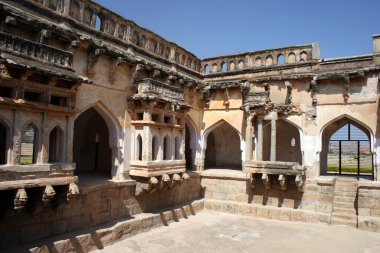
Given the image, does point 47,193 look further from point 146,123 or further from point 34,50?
point 146,123

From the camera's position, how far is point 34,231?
6.29 meters

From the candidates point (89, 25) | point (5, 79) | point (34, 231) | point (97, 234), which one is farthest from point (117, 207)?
point (89, 25)

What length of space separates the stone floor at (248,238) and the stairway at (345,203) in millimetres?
320

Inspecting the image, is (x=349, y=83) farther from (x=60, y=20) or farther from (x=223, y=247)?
(x=60, y=20)

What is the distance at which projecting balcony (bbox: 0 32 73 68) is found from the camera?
551cm

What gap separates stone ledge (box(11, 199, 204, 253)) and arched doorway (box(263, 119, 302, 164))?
5648 mm

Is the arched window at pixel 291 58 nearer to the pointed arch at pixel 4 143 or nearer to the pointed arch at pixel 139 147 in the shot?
the pointed arch at pixel 139 147

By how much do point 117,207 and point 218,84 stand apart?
647 centimetres

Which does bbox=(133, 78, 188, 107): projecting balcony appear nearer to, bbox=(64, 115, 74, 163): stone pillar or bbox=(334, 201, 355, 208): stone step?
bbox=(64, 115, 74, 163): stone pillar

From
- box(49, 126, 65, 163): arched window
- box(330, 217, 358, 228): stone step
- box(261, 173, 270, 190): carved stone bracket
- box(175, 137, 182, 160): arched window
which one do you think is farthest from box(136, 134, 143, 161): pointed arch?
box(330, 217, 358, 228): stone step

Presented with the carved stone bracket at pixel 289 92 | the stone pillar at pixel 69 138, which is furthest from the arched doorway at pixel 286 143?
the stone pillar at pixel 69 138

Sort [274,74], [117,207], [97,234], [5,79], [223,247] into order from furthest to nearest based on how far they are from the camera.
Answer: [274,74] → [117,207] → [223,247] → [97,234] → [5,79]

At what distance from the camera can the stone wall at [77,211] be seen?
5973 mm

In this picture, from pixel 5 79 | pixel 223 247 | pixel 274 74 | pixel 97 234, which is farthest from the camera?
pixel 274 74
